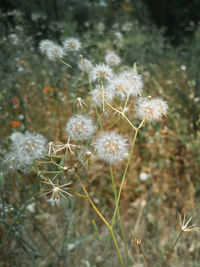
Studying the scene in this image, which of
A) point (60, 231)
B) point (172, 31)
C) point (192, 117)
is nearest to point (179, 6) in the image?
point (172, 31)

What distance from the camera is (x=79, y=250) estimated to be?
1.45 m

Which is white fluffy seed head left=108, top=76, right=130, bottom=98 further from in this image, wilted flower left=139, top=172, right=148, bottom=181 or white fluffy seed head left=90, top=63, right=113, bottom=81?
wilted flower left=139, top=172, right=148, bottom=181

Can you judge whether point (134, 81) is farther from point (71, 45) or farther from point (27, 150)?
point (27, 150)

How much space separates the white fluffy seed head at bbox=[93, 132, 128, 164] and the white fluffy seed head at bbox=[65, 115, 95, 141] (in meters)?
0.05

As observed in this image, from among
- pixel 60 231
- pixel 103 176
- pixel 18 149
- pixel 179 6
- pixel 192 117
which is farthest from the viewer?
pixel 179 6

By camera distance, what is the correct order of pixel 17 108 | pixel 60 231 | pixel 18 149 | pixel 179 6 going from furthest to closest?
pixel 179 6
pixel 17 108
pixel 60 231
pixel 18 149

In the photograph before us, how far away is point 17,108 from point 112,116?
1.80 metres

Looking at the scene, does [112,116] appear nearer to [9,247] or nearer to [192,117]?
[9,247]

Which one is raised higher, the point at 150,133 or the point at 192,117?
the point at 192,117

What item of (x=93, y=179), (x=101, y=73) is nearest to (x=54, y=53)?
(x=101, y=73)

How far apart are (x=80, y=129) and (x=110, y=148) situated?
0.12 metres

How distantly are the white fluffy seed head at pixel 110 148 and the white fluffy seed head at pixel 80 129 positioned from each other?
0.16 ft

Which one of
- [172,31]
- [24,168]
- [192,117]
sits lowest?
[172,31]

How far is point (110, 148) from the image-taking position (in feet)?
2.38
